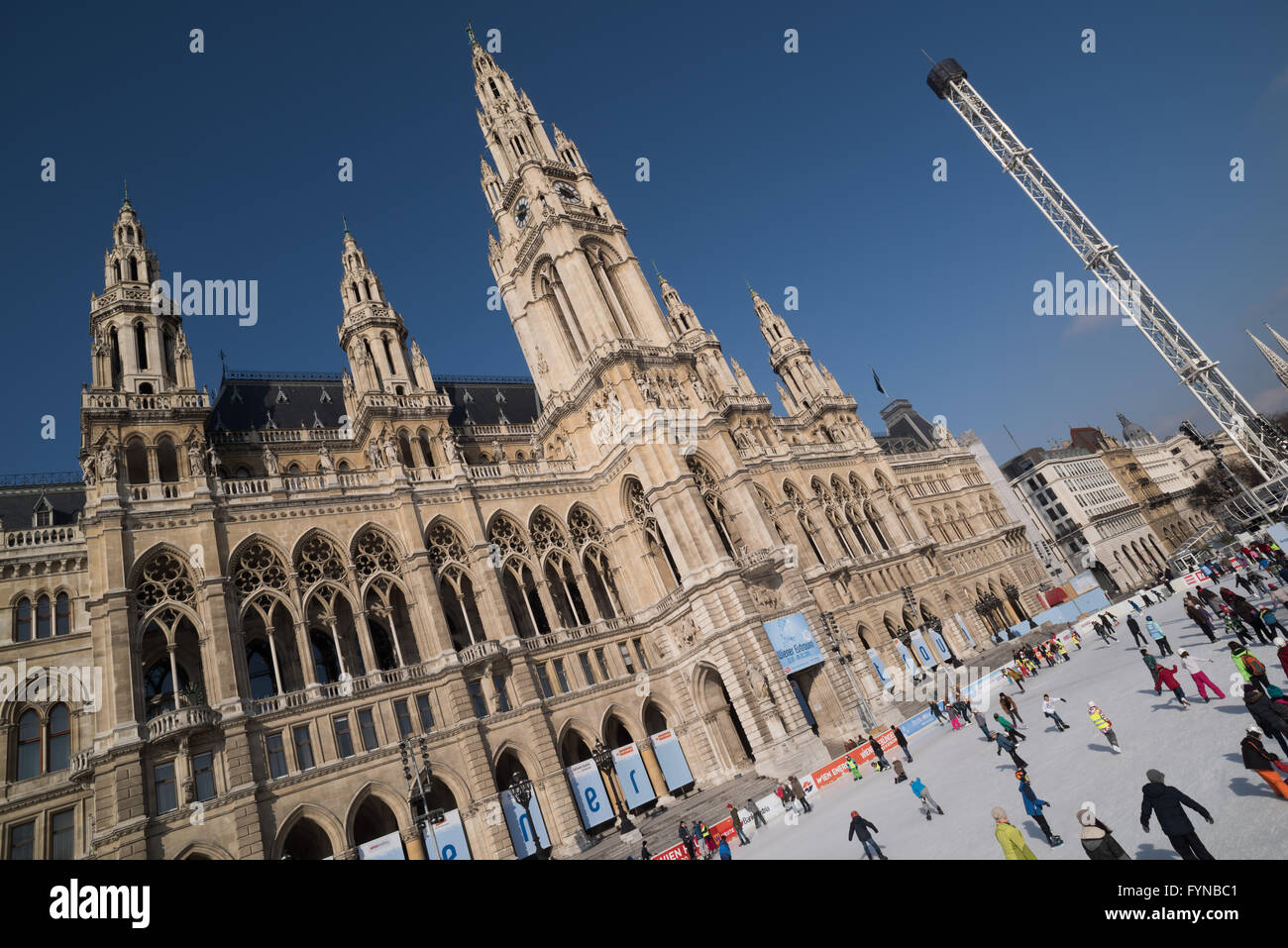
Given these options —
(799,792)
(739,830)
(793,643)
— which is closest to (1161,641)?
(799,792)

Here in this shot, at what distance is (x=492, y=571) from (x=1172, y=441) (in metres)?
144

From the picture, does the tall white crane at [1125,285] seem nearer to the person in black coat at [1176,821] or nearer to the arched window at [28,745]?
the person in black coat at [1176,821]

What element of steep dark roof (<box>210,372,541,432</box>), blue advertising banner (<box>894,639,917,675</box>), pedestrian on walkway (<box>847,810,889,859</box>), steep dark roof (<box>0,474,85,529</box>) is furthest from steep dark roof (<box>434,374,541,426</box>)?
pedestrian on walkway (<box>847,810,889,859</box>)

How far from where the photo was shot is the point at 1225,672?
65.0 ft

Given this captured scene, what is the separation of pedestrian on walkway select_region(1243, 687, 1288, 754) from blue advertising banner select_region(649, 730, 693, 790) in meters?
25.5

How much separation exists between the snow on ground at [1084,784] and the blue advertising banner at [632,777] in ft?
26.8

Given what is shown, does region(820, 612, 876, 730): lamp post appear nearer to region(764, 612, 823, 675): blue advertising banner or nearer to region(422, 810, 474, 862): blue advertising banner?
region(764, 612, 823, 675): blue advertising banner

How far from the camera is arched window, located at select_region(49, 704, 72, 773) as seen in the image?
2766 centimetres

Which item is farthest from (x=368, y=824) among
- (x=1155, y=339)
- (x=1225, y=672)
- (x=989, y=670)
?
(x=1155, y=339)

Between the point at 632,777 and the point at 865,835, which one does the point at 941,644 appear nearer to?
the point at 632,777

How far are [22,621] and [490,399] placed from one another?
29.8m

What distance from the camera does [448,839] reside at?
1031 inches

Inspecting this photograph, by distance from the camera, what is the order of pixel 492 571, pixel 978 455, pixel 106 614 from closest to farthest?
pixel 106 614, pixel 492 571, pixel 978 455
